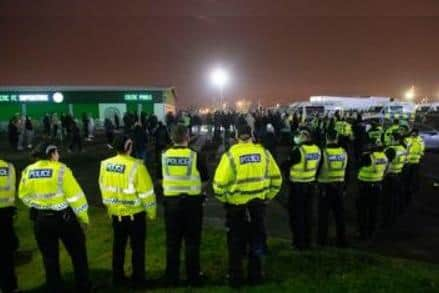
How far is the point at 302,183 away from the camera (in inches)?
282

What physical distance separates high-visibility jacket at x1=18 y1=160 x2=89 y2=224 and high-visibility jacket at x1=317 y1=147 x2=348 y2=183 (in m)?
4.16

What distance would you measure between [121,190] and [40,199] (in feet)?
2.96

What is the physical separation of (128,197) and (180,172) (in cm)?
69

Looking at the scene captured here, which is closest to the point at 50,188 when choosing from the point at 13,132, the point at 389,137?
the point at 389,137

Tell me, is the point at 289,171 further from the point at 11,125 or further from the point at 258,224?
the point at 11,125

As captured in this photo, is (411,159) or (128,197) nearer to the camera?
(128,197)

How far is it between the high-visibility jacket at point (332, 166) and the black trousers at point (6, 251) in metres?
4.78

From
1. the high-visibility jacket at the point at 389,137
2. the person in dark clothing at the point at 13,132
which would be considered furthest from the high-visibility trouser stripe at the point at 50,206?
the person in dark clothing at the point at 13,132

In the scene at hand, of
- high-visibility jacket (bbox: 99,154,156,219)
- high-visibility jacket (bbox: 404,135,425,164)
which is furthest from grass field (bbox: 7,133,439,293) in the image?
high-visibility jacket (bbox: 404,135,425,164)

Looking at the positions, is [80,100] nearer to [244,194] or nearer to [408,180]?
[408,180]

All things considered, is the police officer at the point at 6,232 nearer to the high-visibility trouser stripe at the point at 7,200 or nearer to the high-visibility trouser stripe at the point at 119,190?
the high-visibility trouser stripe at the point at 7,200

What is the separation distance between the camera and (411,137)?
11.4 m

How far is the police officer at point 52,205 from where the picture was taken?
4879mm

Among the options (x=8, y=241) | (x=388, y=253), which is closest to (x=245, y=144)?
(x=8, y=241)
